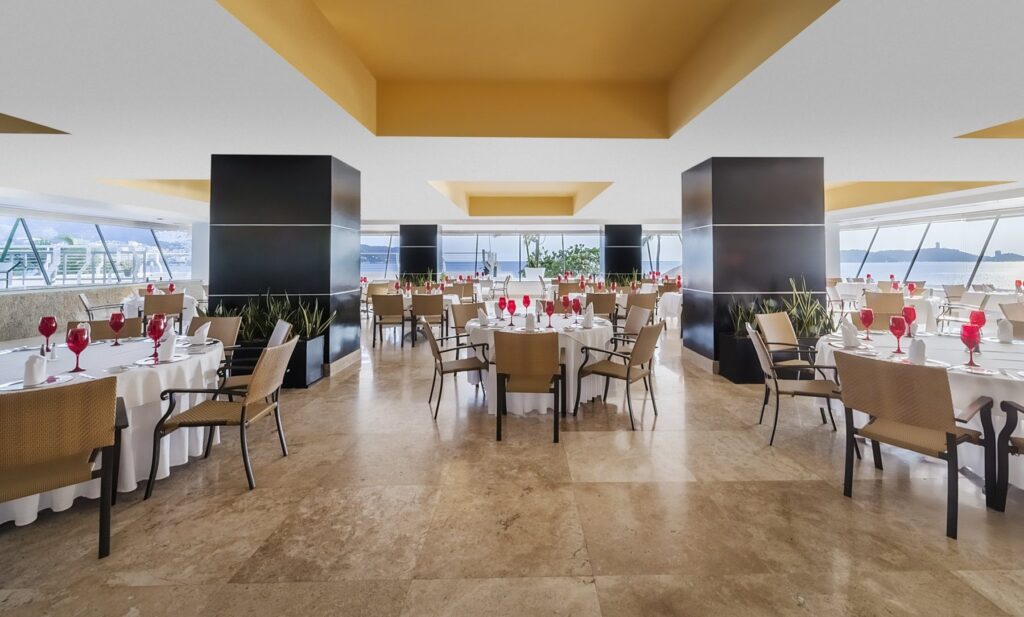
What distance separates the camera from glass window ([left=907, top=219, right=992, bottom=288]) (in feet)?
35.1

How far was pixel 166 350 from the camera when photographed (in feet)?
9.37

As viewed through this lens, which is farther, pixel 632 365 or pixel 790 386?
pixel 632 365

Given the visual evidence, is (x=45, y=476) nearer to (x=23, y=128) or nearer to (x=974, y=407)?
(x=974, y=407)

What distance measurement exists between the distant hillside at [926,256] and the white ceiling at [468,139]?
4826mm

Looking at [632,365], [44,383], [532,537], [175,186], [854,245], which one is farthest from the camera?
[854,245]

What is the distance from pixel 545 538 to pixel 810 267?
17.5 feet

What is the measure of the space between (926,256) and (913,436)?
13990mm

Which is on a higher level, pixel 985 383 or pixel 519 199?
pixel 519 199

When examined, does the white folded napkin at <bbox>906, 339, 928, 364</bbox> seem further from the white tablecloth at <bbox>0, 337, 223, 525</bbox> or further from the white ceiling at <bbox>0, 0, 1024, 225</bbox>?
the white tablecloth at <bbox>0, 337, 223, 525</bbox>

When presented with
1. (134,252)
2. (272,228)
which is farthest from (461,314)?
(134,252)

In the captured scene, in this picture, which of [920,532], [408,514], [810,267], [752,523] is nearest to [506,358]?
[408,514]

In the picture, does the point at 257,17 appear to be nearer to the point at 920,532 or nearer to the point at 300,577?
the point at 300,577

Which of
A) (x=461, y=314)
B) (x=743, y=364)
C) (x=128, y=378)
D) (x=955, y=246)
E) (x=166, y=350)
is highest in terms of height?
(x=955, y=246)

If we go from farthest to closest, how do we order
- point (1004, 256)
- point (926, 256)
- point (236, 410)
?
point (926, 256) < point (1004, 256) < point (236, 410)
